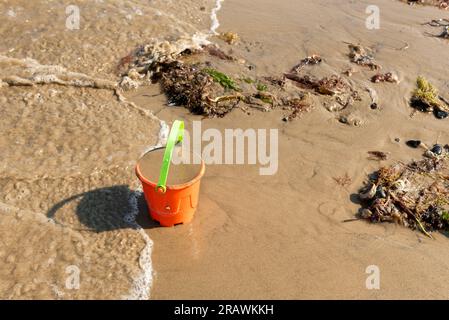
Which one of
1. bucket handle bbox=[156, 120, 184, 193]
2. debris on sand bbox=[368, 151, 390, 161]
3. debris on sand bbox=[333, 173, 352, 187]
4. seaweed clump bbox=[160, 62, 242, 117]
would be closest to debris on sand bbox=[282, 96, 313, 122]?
seaweed clump bbox=[160, 62, 242, 117]

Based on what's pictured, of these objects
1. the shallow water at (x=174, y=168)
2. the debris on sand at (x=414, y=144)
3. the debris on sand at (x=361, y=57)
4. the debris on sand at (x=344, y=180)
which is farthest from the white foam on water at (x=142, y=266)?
the debris on sand at (x=361, y=57)

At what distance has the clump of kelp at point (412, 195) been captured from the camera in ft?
15.1

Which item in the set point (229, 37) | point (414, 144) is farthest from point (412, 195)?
point (229, 37)

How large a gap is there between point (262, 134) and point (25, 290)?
323 cm

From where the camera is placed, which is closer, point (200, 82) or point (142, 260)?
point (142, 260)

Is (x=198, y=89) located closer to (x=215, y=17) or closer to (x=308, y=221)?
(x=308, y=221)

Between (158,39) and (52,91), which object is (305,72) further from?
(52,91)

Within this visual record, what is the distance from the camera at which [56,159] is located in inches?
201

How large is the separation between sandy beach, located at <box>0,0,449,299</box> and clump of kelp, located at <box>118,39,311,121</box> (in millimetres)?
135

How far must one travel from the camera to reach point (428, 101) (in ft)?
20.5

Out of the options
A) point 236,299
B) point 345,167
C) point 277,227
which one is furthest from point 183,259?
point 345,167

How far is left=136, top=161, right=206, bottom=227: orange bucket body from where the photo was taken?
12.8 ft

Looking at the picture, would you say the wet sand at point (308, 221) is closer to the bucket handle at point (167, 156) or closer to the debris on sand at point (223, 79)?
the debris on sand at point (223, 79)

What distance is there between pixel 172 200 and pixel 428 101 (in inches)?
166
